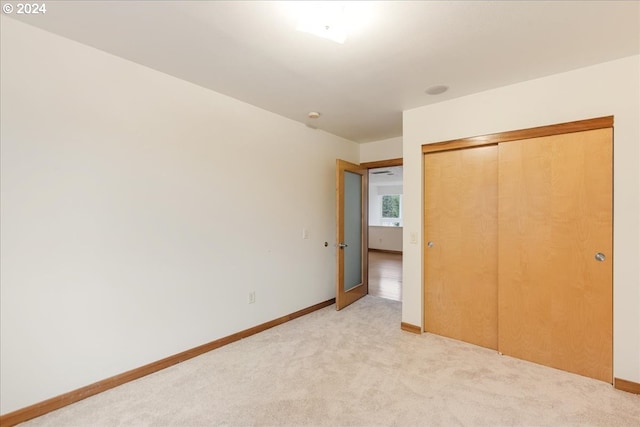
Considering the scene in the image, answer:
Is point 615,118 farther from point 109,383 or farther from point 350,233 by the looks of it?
point 109,383

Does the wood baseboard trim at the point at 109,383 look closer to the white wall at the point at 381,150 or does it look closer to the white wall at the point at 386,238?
the white wall at the point at 381,150

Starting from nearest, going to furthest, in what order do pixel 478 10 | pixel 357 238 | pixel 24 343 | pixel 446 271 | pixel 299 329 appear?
pixel 478 10, pixel 24 343, pixel 446 271, pixel 299 329, pixel 357 238

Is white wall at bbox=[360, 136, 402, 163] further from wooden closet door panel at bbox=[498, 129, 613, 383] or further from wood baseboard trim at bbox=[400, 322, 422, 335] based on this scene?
wood baseboard trim at bbox=[400, 322, 422, 335]

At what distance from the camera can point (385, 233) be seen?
9617 millimetres

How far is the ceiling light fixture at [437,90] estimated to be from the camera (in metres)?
2.68

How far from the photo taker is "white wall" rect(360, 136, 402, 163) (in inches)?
173

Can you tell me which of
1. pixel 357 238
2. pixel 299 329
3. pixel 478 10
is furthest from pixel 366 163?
pixel 478 10

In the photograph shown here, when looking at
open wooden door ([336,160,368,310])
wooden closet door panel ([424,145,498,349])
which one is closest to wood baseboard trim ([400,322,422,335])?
wooden closet door panel ([424,145,498,349])

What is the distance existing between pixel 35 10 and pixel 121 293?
6.31 ft

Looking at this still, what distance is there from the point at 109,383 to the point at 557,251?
3.75 metres

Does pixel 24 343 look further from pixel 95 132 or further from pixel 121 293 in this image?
pixel 95 132

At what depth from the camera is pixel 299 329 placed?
3.27 meters

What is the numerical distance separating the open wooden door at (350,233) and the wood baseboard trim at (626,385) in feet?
8.70

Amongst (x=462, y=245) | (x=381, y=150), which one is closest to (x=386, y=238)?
(x=381, y=150)
